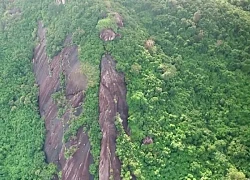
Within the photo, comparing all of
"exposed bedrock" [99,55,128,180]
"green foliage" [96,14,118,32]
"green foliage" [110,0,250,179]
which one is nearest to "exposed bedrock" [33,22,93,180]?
"exposed bedrock" [99,55,128,180]

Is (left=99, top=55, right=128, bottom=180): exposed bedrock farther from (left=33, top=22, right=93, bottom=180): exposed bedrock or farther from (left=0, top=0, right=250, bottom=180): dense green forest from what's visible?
(left=33, top=22, right=93, bottom=180): exposed bedrock

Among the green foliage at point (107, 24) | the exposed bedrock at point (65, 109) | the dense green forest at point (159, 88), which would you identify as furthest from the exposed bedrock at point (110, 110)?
the green foliage at point (107, 24)

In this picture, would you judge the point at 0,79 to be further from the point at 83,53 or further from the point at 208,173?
the point at 208,173

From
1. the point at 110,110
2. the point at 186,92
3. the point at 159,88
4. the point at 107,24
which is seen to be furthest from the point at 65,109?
the point at 186,92

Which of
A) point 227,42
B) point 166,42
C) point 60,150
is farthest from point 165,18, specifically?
point 60,150

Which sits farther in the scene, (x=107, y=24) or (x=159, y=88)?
(x=107, y=24)

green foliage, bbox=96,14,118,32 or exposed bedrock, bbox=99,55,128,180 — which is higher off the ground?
green foliage, bbox=96,14,118,32

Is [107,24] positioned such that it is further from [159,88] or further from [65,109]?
[65,109]
